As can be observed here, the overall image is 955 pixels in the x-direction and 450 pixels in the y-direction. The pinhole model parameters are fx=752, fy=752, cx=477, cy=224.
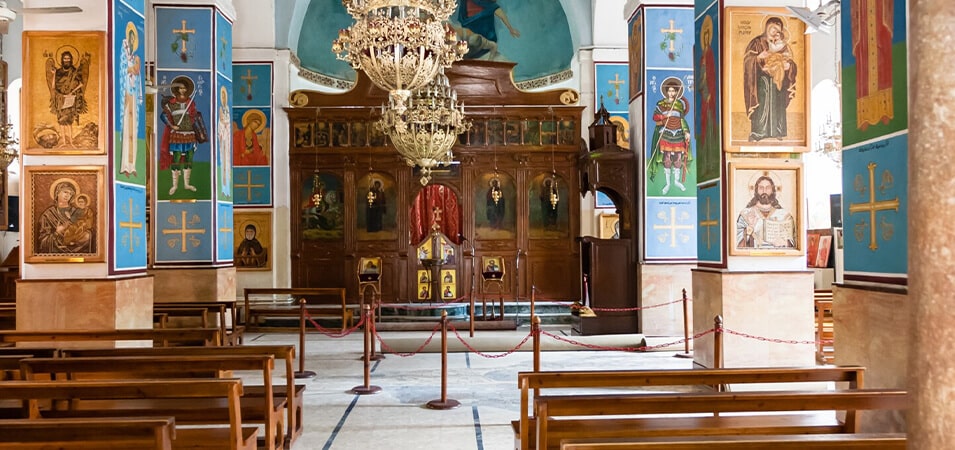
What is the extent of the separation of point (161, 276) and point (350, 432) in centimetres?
662

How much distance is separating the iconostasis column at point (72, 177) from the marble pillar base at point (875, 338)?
6.46 metres

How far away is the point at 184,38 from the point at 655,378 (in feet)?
33.4

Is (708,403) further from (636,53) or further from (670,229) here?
(636,53)

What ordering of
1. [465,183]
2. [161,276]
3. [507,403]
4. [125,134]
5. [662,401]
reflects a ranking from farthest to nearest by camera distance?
1. [465,183]
2. [161,276]
3. [125,134]
4. [507,403]
5. [662,401]

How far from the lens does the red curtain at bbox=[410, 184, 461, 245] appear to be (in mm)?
16359

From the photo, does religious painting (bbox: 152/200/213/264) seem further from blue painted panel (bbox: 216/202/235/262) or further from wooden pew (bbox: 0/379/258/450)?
wooden pew (bbox: 0/379/258/450)

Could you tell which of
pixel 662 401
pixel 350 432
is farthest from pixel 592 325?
pixel 662 401

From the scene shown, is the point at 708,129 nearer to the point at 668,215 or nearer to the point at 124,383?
the point at 668,215

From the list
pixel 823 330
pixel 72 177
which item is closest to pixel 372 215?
pixel 72 177

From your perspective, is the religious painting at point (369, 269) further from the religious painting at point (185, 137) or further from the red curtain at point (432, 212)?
the religious painting at point (185, 137)

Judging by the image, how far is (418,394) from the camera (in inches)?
301

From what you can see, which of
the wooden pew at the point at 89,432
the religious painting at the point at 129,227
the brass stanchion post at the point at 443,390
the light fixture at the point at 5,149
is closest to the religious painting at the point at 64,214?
the religious painting at the point at 129,227

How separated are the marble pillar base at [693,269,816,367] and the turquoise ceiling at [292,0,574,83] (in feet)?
36.9

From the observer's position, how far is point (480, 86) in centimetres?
1612
